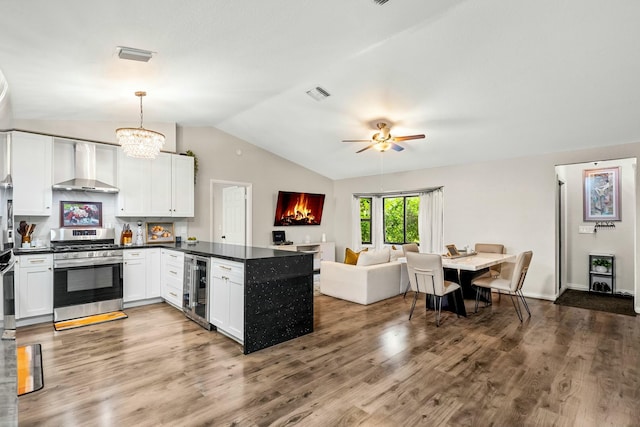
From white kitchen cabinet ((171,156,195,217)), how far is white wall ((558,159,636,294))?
6606 mm

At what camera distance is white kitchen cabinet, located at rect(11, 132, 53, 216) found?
3.96 metres

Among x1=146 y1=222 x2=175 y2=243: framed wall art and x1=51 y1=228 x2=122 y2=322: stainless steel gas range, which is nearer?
x1=51 y1=228 x2=122 y2=322: stainless steel gas range

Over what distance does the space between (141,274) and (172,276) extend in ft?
1.70

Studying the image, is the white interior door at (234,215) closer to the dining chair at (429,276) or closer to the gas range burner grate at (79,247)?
the gas range burner grate at (79,247)

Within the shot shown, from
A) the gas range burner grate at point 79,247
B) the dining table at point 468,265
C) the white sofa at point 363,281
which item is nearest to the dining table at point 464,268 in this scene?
the dining table at point 468,265

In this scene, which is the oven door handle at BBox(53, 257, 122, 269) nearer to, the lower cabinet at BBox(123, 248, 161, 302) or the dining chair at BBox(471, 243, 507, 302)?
the lower cabinet at BBox(123, 248, 161, 302)

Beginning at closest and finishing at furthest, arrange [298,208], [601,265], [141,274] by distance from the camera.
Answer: [141,274]
[601,265]
[298,208]

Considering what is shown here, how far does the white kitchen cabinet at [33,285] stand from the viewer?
12.3ft

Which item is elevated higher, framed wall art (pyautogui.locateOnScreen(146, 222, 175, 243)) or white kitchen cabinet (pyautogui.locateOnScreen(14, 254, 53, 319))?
framed wall art (pyautogui.locateOnScreen(146, 222, 175, 243))

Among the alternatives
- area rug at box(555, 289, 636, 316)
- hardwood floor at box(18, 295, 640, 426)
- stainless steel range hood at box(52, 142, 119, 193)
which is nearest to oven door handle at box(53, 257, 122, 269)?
hardwood floor at box(18, 295, 640, 426)

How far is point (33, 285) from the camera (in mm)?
3822

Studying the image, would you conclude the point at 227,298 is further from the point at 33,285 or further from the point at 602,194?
the point at 602,194

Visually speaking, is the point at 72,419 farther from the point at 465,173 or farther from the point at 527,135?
the point at 465,173

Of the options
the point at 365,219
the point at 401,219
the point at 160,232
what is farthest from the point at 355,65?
the point at 365,219
